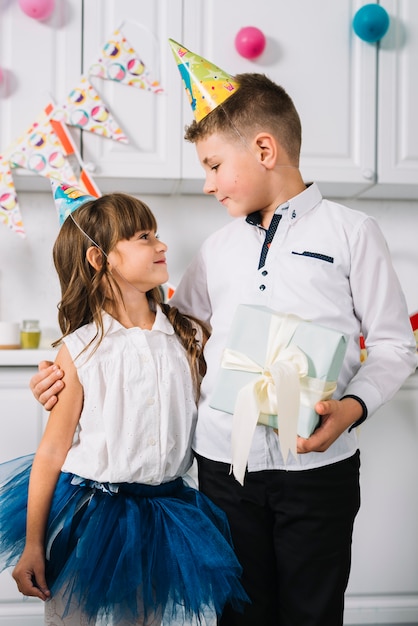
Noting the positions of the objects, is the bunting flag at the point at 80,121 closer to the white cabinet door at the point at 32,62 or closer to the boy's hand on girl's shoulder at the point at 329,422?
the white cabinet door at the point at 32,62

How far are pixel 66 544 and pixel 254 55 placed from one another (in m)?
1.36

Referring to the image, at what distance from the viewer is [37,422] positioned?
5.49 ft

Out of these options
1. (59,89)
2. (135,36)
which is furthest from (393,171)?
(59,89)

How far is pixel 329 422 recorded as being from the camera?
91 cm

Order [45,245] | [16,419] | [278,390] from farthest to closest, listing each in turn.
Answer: [45,245] < [16,419] < [278,390]

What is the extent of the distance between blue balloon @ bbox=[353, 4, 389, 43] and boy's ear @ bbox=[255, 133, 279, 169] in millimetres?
906

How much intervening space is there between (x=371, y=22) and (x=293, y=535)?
55.9 inches

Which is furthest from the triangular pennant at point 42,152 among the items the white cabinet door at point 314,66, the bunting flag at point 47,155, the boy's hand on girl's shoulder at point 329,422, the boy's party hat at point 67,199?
the boy's hand on girl's shoulder at point 329,422

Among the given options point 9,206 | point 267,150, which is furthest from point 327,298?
point 9,206

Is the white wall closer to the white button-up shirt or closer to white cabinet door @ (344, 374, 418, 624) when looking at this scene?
white cabinet door @ (344, 374, 418, 624)

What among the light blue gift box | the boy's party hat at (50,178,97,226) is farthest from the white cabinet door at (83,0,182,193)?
the light blue gift box

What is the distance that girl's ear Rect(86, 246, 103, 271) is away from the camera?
1188 mm

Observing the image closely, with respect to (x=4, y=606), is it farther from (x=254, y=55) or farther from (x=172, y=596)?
(x=254, y=55)

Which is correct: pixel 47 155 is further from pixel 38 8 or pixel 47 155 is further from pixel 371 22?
pixel 371 22
